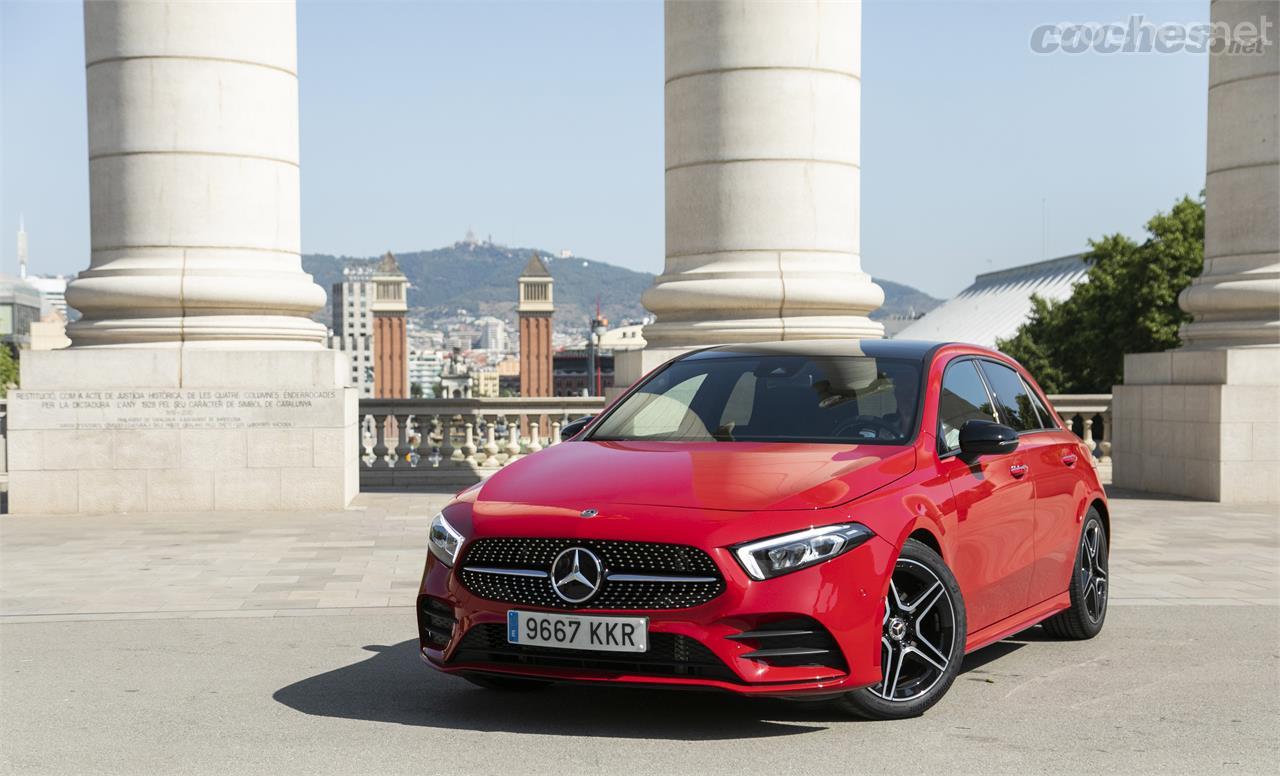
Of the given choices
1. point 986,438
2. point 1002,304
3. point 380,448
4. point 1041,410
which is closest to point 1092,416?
point 380,448

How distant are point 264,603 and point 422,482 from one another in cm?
874

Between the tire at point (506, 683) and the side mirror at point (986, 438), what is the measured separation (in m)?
2.07

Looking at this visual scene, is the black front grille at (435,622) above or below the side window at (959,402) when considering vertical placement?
below

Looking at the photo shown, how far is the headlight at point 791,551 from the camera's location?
18.5 ft

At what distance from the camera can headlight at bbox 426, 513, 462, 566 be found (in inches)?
242

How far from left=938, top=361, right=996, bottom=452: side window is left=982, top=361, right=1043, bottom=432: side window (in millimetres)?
165

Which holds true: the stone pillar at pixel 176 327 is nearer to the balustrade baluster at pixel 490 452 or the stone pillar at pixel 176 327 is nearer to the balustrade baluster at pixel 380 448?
the balustrade baluster at pixel 380 448

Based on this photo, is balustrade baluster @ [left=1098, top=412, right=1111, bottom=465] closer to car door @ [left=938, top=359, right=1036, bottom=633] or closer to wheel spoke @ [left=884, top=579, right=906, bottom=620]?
car door @ [left=938, top=359, right=1036, bottom=633]

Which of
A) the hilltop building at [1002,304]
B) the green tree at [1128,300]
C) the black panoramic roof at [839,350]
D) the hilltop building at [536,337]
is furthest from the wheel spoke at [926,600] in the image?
the hilltop building at [536,337]

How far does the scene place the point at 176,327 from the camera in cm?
1461

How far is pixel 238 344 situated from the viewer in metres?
14.8

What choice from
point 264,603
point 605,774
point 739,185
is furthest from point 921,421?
point 739,185

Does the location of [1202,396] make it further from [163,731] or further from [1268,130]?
[163,731]

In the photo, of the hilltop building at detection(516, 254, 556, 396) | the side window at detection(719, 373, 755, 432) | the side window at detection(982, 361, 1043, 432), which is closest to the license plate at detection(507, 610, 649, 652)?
the side window at detection(719, 373, 755, 432)
